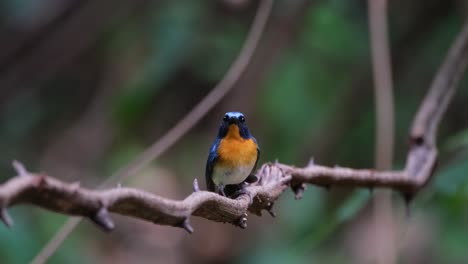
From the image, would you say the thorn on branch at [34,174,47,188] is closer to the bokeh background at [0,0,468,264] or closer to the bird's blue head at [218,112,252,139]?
the bird's blue head at [218,112,252,139]

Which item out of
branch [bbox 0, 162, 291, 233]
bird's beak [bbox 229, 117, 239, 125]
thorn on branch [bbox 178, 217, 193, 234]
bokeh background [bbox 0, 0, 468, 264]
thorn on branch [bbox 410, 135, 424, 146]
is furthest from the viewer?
bokeh background [bbox 0, 0, 468, 264]

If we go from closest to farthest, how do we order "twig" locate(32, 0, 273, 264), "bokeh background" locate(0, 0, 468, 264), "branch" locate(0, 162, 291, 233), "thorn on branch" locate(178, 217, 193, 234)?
1. "branch" locate(0, 162, 291, 233)
2. "thorn on branch" locate(178, 217, 193, 234)
3. "twig" locate(32, 0, 273, 264)
4. "bokeh background" locate(0, 0, 468, 264)

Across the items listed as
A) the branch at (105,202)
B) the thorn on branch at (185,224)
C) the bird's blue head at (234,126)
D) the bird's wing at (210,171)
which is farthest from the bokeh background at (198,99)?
the thorn on branch at (185,224)

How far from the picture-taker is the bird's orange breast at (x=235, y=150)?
2.88m

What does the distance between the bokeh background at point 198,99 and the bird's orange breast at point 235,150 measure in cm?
124

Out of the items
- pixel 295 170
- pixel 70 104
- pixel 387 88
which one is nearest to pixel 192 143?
pixel 70 104

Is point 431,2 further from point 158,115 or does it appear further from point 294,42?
point 158,115

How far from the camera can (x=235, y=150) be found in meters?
2.96

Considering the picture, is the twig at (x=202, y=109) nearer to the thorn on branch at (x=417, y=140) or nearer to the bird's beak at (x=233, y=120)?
the bird's beak at (x=233, y=120)

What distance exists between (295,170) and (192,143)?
9.64 feet

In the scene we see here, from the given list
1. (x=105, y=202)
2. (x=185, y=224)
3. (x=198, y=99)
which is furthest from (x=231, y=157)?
(x=198, y=99)

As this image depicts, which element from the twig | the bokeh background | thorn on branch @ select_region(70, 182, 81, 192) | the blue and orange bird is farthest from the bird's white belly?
thorn on branch @ select_region(70, 182, 81, 192)

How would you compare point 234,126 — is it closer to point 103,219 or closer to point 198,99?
point 198,99

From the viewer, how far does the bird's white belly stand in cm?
267
